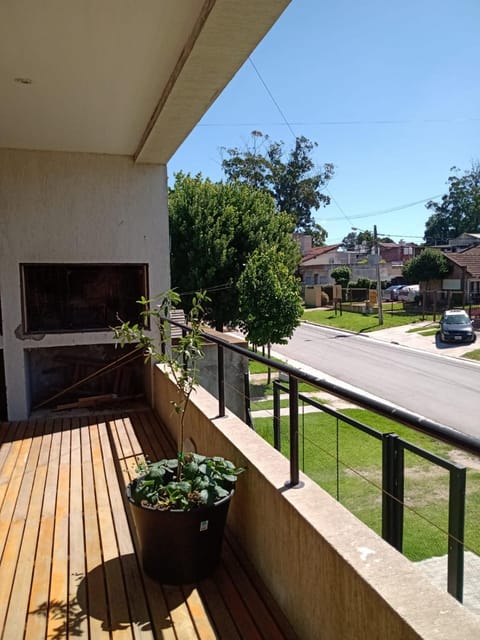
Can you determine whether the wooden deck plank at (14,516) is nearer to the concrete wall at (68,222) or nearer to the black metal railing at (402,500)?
the concrete wall at (68,222)

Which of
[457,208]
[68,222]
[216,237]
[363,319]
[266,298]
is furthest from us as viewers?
[457,208]

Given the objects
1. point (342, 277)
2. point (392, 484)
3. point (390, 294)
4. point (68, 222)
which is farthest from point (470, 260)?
point (392, 484)

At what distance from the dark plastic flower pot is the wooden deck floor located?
0.06 m

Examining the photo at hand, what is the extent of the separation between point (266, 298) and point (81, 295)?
8.61 m

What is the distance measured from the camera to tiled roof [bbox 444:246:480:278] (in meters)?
28.5

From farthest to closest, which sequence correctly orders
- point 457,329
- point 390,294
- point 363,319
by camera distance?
point 390,294 < point 363,319 < point 457,329

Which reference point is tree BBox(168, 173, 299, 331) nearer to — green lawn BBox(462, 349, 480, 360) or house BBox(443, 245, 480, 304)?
green lawn BBox(462, 349, 480, 360)

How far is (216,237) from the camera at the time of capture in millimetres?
14406

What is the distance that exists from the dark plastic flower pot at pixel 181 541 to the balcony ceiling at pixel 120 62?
7.15 feet

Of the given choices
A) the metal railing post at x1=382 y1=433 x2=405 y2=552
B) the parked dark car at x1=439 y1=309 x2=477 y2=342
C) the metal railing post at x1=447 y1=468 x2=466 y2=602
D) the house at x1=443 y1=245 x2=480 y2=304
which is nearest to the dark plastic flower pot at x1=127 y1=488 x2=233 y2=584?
the metal railing post at x1=382 y1=433 x2=405 y2=552

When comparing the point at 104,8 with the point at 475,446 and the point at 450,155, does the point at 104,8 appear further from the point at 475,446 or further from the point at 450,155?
the point at 450,155

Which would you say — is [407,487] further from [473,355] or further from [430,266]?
[430,266]

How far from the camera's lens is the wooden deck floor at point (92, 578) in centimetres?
178

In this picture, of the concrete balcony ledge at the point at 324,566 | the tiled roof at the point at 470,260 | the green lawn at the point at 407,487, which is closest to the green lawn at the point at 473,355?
the green lawn at the point at 407,487
